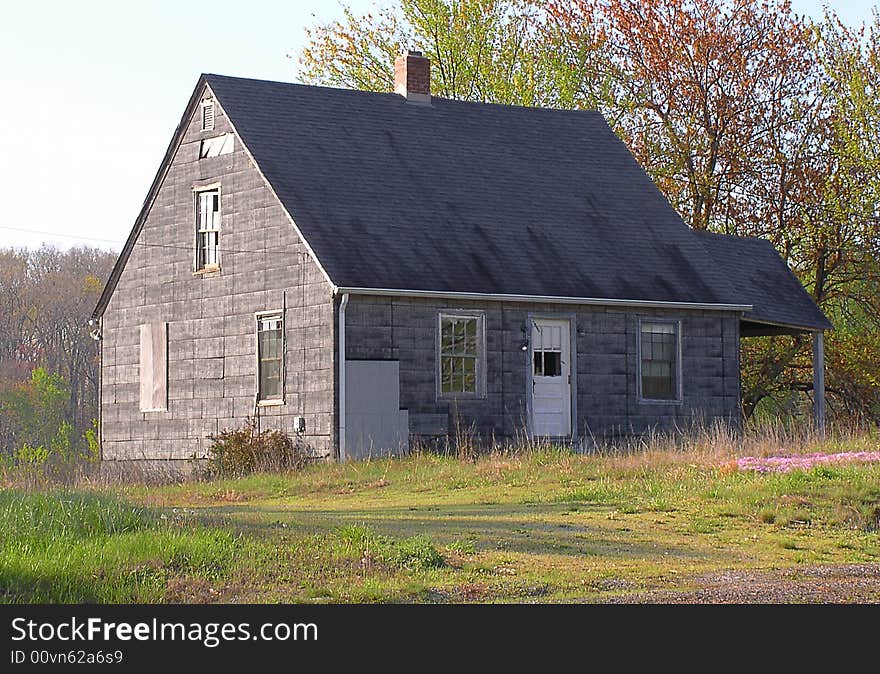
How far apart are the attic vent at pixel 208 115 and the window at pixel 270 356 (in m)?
4.34

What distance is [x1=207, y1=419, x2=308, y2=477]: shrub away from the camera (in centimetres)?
2606

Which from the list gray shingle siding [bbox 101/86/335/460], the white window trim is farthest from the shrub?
the white window trim

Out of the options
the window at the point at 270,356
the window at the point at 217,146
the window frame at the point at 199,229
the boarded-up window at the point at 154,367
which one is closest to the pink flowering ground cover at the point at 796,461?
the window at the point at 270,356

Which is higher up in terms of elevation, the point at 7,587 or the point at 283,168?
the point at 283,168

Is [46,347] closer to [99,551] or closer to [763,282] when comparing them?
[763,282]

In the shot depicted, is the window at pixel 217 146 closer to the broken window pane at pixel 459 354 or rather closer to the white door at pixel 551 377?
the broken window pane at pixel 459 354

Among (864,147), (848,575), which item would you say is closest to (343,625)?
(848,575)

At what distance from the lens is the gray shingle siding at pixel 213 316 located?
26.6m

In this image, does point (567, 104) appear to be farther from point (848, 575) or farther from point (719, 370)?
point (848, 575)

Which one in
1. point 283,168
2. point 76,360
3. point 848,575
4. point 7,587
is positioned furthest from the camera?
point 76,360

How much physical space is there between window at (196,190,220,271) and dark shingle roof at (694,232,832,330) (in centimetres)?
1067

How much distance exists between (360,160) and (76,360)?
159ft

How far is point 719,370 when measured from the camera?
30234mm

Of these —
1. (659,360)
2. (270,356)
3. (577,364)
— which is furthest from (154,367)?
(659,360)
